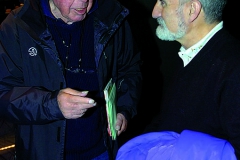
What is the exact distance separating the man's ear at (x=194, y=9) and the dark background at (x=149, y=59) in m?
2.07

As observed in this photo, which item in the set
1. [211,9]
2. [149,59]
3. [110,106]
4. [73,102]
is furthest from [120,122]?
[149,59]

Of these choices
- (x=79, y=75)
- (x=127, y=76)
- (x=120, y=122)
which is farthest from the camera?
(x=127, y=76)

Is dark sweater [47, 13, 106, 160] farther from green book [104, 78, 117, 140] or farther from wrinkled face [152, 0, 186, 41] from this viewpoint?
wrinkled face [152, 0, 186, 41]

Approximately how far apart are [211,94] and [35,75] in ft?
Result: 3.19

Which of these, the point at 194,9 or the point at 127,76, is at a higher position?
the point at 194,9

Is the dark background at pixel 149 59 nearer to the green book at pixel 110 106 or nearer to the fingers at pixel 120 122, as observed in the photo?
the fingers at pixel 120 122

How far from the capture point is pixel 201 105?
130 centimetres

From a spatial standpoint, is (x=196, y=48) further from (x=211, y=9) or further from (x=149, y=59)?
(x=149, y=59)

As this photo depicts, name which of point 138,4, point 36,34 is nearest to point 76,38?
point 36,34

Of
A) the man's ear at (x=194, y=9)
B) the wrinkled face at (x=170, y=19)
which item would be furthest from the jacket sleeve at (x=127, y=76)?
the man's ear at (x=194, y=9)

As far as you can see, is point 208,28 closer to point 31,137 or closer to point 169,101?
point 169,101

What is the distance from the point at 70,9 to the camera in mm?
1705

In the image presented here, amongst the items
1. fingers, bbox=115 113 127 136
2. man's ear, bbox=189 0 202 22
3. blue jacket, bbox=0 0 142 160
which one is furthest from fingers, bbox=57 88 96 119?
man's ear, bbox=189 0 202 22

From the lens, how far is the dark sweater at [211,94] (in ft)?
3.75
